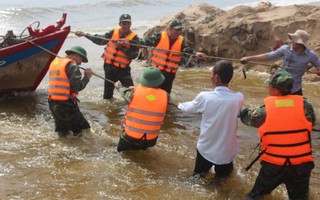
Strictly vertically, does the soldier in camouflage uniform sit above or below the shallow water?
above

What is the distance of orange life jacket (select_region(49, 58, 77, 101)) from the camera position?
5.59m

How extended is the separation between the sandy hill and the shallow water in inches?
118

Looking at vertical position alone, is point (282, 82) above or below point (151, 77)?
above

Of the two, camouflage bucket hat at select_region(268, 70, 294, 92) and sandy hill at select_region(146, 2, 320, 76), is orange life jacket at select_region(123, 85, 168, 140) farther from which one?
sandy hill at select_region(146, 2, 320, 76)

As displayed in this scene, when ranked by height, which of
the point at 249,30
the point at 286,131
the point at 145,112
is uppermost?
the point at 249,30

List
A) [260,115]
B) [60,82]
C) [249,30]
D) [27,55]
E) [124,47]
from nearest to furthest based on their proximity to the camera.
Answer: [260,115] → [60,82] → [124,47] → [27,55] → [249,30]

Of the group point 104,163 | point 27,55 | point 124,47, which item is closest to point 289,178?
point 104,163

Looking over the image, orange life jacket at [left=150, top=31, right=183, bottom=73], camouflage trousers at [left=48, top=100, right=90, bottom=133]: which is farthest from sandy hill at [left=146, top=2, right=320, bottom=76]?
camouflage trousers at [left=48, top=100, right=90, bottom=133]

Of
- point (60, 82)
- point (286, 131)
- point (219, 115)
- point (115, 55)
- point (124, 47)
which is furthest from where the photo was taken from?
point (115, 55)

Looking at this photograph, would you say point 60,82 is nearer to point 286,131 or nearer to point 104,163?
point 104,163

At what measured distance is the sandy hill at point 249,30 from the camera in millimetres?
10141

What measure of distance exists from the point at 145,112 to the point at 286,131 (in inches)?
68.1

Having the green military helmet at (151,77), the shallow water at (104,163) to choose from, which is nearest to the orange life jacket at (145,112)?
the green military helmet at (151,77)

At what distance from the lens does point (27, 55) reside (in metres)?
7.92
